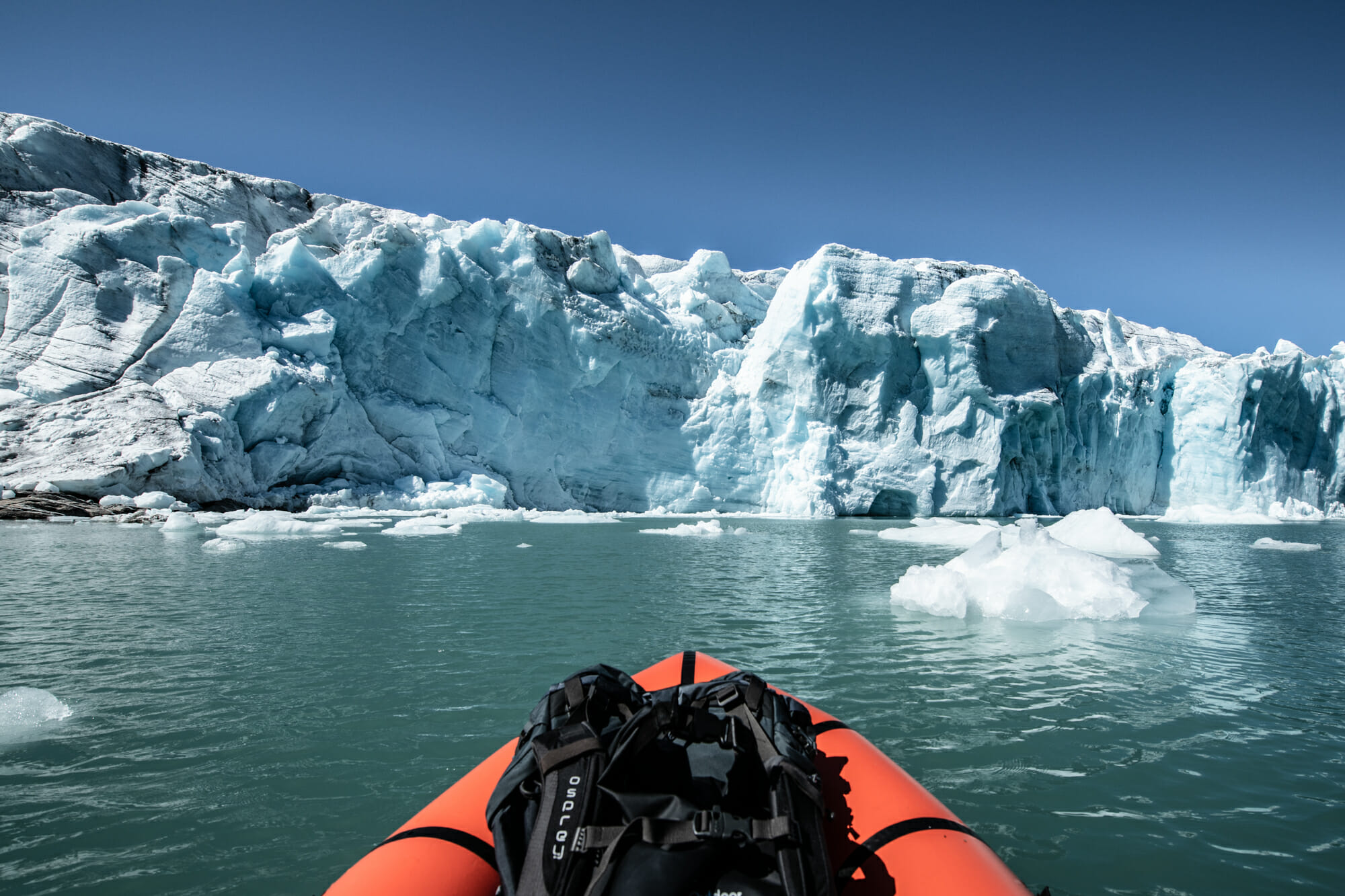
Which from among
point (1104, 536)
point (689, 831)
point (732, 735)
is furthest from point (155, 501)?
point (1104, 536)

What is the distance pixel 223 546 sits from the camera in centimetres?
1080

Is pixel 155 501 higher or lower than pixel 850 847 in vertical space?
lower

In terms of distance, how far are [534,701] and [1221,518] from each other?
31.5 metres

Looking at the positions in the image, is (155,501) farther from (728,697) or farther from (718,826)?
(718,826)

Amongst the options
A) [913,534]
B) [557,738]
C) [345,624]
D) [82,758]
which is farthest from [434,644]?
[913,534]

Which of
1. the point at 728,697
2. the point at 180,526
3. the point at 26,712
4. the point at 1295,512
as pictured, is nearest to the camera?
the point at 728,697

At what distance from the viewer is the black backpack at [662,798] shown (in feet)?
4.54

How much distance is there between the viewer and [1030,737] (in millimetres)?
3381

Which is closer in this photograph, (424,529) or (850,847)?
(850,847)

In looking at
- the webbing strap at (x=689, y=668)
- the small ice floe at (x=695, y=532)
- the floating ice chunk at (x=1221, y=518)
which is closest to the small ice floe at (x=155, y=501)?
the small ice floe at (x=695, y=532)

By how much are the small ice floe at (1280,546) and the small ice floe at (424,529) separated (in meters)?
17.8

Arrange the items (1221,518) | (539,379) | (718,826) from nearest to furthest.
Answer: (718,826), (539,379), (1221,518)

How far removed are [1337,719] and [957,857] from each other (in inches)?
148

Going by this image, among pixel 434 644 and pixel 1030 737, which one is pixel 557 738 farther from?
pixel 434 644
